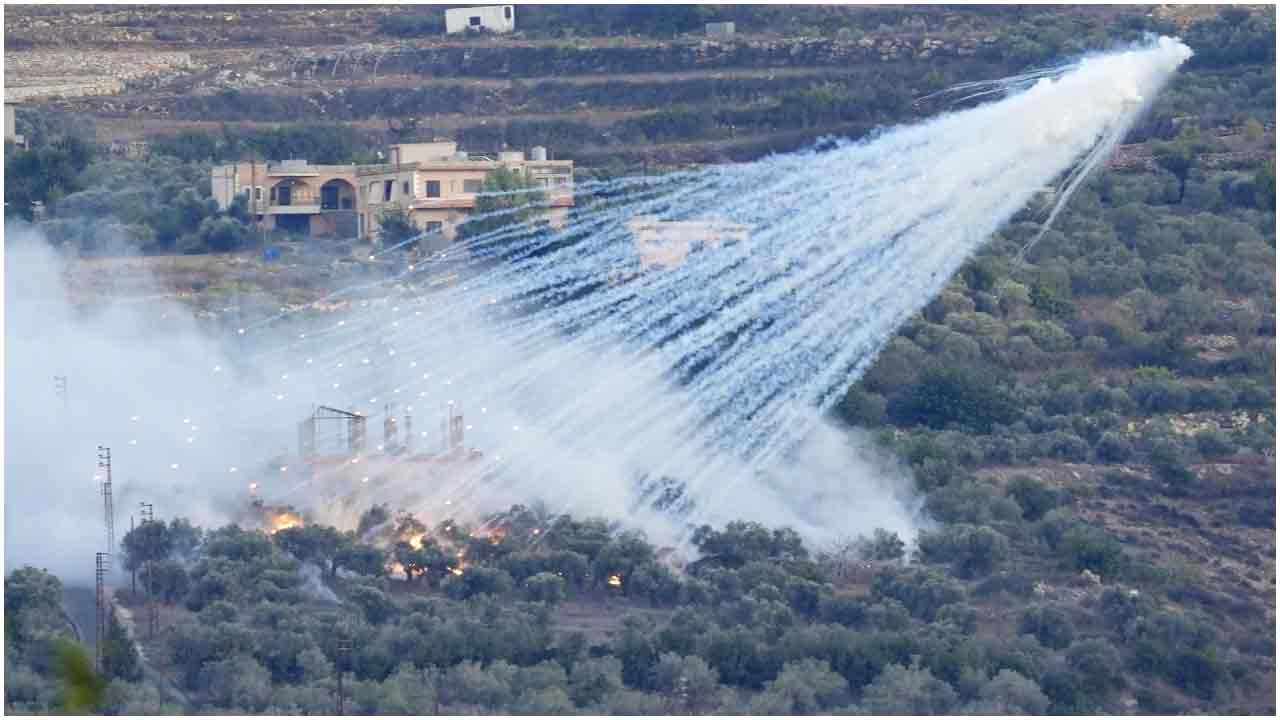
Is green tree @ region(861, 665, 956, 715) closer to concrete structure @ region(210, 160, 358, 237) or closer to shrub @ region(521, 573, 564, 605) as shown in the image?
shrub @ region(521, 573, 564, 605)

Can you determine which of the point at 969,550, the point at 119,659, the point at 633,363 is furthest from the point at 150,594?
the point at 633,363

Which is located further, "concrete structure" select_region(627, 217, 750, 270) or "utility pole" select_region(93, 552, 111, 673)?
"concrete structure" select_region(627, 217, 750, 270)

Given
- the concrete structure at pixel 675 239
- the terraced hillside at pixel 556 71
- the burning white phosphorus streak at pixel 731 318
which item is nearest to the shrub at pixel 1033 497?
the burning white phosphorus streak at pixel 731 318

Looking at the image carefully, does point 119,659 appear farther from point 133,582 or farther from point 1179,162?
point 1179,162

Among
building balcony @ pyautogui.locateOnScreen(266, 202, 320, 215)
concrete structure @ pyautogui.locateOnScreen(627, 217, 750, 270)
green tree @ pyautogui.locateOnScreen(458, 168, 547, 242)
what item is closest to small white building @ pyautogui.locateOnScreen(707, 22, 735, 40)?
building balcony @ pyautogui.locateOnScreen(266, 202, 320, 215)

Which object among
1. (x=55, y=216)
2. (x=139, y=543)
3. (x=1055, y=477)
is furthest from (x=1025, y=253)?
(x=139, y=543)

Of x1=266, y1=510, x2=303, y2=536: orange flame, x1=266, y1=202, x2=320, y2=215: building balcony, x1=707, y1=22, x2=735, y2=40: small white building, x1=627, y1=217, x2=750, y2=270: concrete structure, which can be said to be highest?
x1=707, y1=22, x2=735, y2=40: small white building

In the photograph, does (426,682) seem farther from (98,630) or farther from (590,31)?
(590,31)
